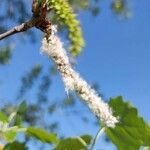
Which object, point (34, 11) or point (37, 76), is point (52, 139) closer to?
point (34, 11)

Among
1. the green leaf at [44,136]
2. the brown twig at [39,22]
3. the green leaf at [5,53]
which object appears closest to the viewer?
the green leaf at [44,136]

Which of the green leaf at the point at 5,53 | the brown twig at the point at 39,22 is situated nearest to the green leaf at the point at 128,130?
the brown twig at the point at 39,22

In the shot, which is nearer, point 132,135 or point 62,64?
point 132,135

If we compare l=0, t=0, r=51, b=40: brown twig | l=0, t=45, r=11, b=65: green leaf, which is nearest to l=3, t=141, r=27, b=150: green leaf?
l=0, t=0, r=51, b=40: brown twig

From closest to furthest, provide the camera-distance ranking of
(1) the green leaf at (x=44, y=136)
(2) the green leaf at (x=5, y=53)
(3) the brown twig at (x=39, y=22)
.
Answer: (1) the green leaf at (x=44, y=136) < (3) the brown twig at (x=39, y=22) < (2) the green leaf at (x=5, y=53)

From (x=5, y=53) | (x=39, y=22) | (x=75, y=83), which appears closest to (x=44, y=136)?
(x=75, y=83)

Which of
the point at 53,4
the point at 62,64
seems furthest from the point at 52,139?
the point at 53,4

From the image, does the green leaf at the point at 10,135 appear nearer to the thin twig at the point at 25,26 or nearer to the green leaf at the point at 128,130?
the green leaf at the point at 128,130

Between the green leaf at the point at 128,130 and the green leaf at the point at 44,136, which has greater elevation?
the green leaf at the point at 128,130
